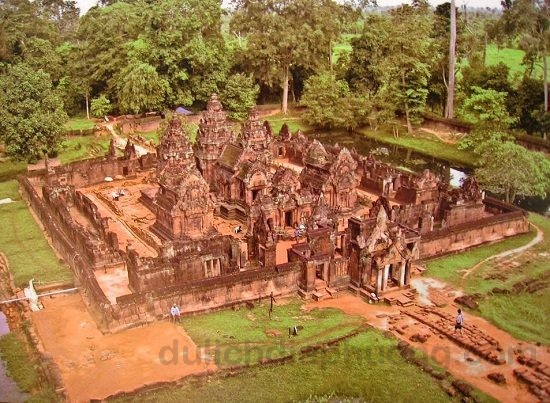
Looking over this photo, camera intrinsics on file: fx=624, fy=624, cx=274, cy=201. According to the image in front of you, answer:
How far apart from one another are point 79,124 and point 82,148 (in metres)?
8.90

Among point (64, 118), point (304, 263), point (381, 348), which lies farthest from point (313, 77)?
point (381, 348)

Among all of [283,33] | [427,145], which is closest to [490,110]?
[427,145]

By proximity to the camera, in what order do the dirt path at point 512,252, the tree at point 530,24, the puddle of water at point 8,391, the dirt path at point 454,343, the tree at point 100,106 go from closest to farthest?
the puddle of water at point 8,391 → the dirt path at point 454,343 → the dirt path at point 512,252 → the tree at point 530,24 → the tree at point 100,106

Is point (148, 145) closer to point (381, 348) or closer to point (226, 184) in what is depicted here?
point (226, 184)

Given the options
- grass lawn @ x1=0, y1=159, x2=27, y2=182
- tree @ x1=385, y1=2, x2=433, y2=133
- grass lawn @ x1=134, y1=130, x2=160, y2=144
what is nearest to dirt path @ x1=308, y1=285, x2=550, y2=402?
grass lawn @ x1=0, y1=159, x2=27, y2=182

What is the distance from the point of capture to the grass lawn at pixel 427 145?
57.1m

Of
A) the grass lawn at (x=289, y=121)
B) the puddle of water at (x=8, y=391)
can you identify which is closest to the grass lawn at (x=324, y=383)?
the puddle of water at (x=8, y=391)

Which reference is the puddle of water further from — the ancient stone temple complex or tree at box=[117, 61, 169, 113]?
tree at box=[117, 61, 169, 113]

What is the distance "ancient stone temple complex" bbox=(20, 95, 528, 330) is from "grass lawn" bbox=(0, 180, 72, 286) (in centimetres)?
86

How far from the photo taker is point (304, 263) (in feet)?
97.1

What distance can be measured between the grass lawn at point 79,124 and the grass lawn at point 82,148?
9.38ft

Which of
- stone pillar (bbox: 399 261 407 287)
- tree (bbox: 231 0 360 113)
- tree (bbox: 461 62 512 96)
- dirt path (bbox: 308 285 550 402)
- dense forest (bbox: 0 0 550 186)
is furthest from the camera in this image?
tree (bbox: 231 0 360 113)

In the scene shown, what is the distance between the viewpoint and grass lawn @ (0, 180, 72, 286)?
105ft

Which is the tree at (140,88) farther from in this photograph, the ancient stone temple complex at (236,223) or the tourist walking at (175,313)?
the tourist walking at (175,313)
